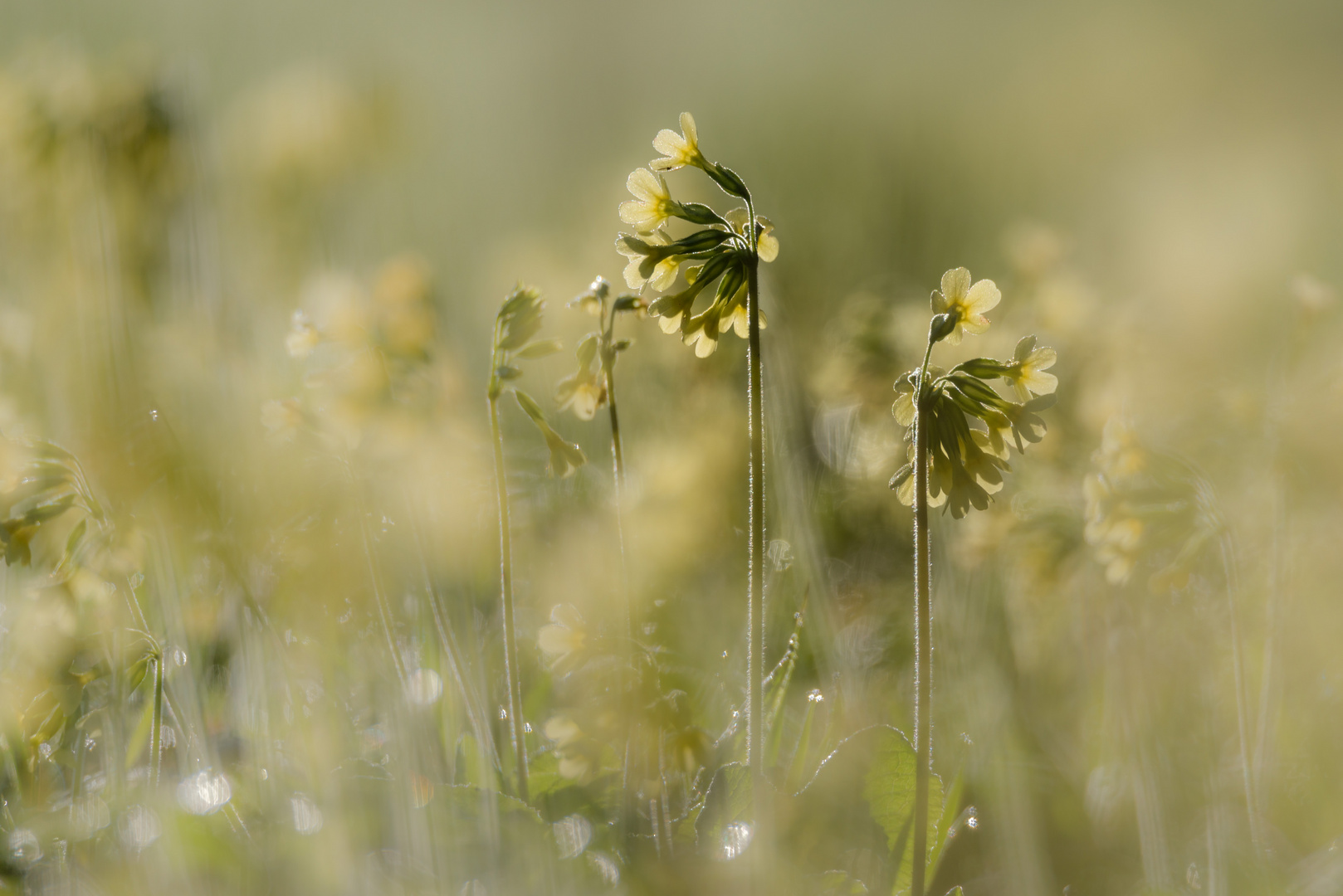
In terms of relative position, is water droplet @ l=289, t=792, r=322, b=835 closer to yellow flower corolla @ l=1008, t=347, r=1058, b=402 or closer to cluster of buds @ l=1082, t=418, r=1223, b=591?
yellow flower corolla @ l=1008, t=347, r=1058, b=402

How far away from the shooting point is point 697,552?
2.78 metres

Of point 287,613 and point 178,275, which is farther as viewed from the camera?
point 178,275

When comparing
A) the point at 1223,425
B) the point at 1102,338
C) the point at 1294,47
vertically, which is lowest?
the point at 1223,425

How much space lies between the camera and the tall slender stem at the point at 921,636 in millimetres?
1184

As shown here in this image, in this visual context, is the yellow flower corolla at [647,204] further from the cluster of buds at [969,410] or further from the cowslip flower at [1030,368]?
the cowslip flower at [1030,368]

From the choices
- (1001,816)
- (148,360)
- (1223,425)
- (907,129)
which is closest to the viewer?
(1001,816)

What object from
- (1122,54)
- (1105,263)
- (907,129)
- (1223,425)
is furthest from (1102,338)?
(1122,54)

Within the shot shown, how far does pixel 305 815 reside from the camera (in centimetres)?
162

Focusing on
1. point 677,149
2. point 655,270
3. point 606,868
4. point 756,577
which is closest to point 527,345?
point 655,270

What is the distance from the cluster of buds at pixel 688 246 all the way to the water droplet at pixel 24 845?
1.48 metres

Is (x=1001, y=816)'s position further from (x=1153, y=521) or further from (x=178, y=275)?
(x=178, y=275)

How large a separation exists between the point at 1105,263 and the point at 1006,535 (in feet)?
9.91

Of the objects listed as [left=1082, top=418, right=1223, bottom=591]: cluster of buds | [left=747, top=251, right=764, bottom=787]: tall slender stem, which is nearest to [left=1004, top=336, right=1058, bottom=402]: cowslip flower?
[left=747, top=251, right=764, bottom=787]: tall slender stem

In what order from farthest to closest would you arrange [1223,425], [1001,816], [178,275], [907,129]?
[907,129] → [178,275] → [1223,425] → [1001,816]
